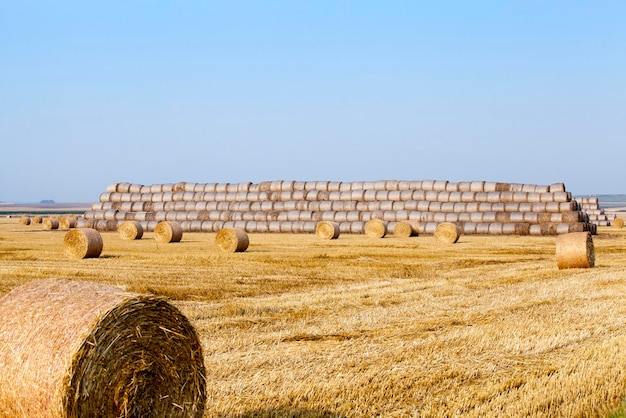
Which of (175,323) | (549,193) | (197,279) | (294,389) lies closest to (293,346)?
(294,389)

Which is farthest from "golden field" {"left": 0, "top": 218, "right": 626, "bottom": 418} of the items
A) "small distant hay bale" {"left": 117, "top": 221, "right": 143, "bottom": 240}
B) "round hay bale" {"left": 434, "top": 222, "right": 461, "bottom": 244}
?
"small distant hay bale" {"left": 117, "top": 221, "right": 143, "bottom": 240}

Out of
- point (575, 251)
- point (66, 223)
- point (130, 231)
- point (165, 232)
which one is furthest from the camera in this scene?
point (66, 223)

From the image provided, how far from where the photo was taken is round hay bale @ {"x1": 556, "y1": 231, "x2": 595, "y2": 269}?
58.7 ft

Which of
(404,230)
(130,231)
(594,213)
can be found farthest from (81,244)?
(594,213)

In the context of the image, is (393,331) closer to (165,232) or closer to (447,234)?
(165,232)

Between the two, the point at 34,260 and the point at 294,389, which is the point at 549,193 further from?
the point at 294,389

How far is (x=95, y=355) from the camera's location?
17.5 ft

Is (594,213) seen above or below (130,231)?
above

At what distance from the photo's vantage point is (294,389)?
7.07 m

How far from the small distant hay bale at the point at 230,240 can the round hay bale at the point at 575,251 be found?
359 inches

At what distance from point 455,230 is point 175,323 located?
82.5 ft

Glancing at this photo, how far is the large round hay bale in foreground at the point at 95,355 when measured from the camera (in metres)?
5.19

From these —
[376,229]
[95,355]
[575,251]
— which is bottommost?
[95,355]

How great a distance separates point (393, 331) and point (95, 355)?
5221 millimetres
